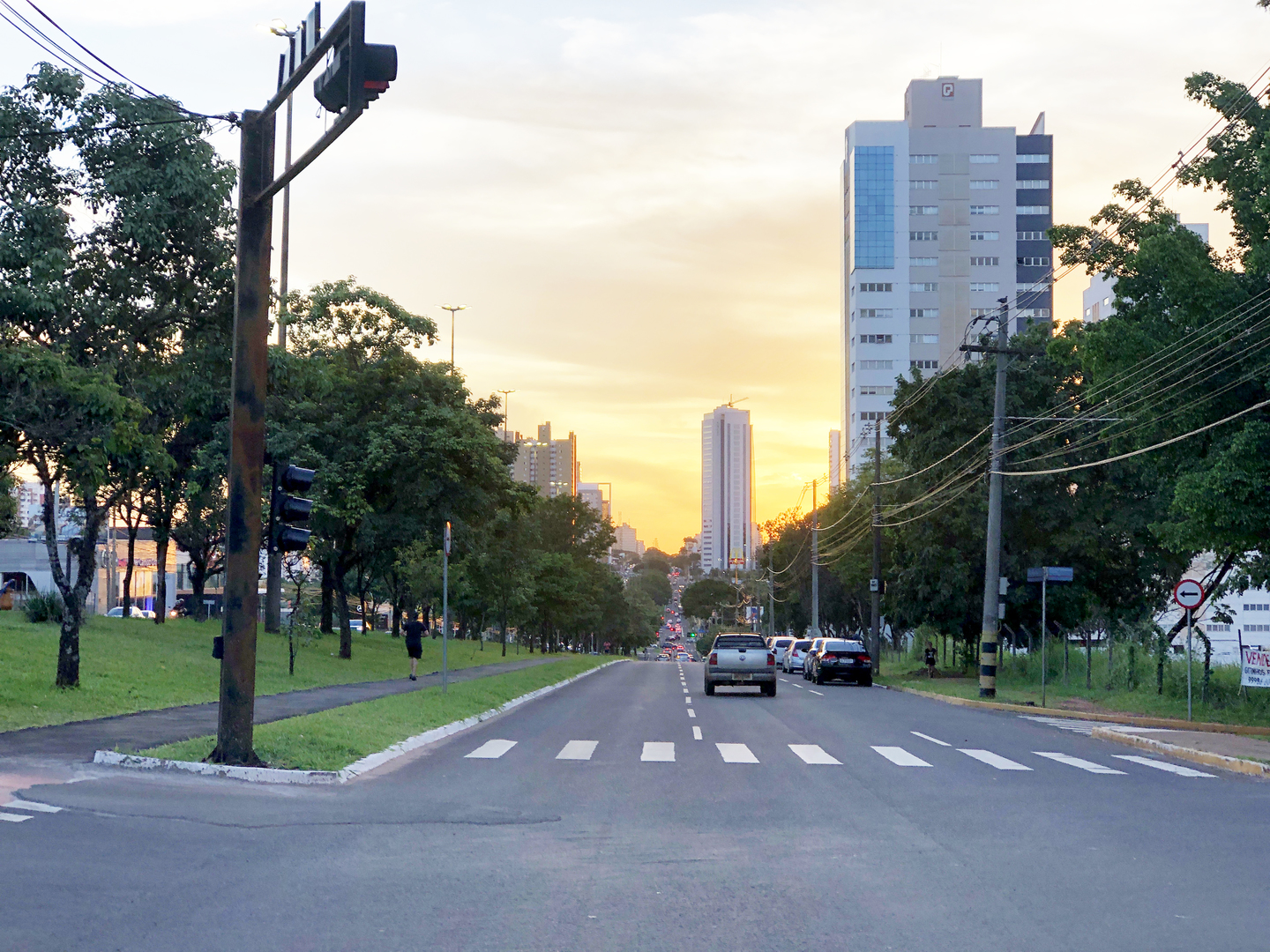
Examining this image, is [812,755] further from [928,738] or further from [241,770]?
[241,770]

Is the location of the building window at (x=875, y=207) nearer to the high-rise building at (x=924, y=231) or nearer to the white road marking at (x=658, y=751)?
the high-rise building at (x=924, y=231)

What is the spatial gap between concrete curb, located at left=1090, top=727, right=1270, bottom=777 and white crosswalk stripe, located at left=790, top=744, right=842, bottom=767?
519 centimetres

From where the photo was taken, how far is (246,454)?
1363 cm

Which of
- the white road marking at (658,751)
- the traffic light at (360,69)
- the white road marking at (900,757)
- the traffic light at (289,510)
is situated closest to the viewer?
the traffic light at (360,69)

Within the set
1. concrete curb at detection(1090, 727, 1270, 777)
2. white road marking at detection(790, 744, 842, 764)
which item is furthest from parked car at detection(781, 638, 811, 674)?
white road marking at detection(790, 744, 842, 764)

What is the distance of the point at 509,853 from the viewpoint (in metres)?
9.51

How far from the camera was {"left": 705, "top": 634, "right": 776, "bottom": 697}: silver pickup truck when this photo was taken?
33.6 meters

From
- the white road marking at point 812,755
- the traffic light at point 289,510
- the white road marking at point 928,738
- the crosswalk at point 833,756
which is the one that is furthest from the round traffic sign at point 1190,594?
the traffic light at point 289,510

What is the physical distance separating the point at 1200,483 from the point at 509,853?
1836 centimetres

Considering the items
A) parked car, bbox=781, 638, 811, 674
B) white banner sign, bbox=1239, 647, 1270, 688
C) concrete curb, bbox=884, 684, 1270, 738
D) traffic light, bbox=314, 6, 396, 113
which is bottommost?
parked car, bbox=781, 638, 811, 674

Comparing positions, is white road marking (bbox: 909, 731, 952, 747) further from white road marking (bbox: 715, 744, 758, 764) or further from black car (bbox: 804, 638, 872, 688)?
black car (bbox: 804, 638, 872, 688)

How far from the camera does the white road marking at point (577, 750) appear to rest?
16.9m

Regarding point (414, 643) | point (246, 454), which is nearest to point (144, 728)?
point (246, 454)

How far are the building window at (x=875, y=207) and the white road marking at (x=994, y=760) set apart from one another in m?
132
